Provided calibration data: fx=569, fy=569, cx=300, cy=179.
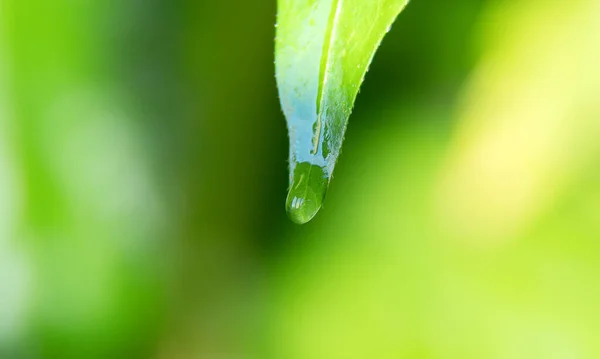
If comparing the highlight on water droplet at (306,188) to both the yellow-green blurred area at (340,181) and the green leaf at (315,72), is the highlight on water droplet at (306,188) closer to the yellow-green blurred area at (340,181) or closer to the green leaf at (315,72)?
the green leaf at (315,72)

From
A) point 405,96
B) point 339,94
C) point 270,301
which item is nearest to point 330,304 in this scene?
point 270,301

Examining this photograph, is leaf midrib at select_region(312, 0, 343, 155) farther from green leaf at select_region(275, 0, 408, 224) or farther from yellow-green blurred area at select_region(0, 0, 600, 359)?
yellow-green blurred area at select_region(0, 0, 600, 359)

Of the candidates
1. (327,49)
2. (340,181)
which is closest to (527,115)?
(340,181)

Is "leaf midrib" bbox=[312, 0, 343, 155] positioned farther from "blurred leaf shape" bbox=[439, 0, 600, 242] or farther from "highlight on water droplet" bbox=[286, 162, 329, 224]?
"blurred leaf shape" bbox=[439, 0, 600, 242]

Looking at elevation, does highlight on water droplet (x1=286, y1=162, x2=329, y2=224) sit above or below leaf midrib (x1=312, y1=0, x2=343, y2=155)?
below

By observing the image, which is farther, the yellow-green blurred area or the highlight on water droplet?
the yellow-green blurred area

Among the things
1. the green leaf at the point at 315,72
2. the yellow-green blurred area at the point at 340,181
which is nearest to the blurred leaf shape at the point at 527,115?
the yellow-green blurred area at the point at 340,181

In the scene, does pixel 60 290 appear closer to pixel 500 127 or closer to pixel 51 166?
pixel 51 166

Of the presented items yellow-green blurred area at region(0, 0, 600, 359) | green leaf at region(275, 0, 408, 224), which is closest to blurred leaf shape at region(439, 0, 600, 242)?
yellow-green blurred area at region(0, 0, 600, 359)
